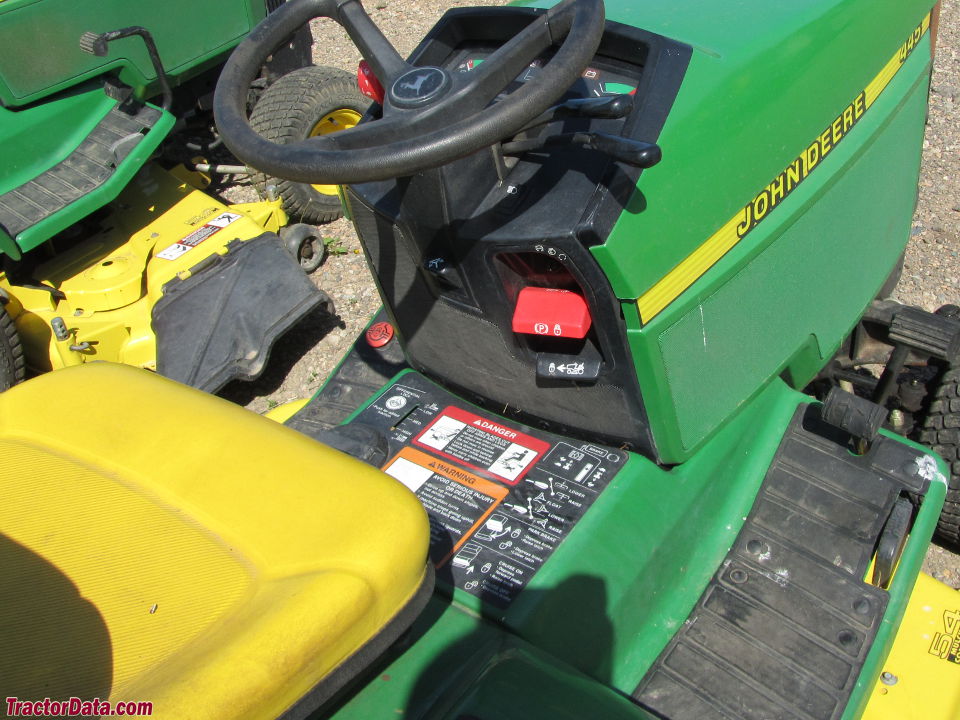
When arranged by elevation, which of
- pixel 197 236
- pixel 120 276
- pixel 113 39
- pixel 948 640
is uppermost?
pixel 113 39

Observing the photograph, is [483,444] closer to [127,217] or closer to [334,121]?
[127,217]

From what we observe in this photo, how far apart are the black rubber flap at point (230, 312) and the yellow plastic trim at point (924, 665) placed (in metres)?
2.00

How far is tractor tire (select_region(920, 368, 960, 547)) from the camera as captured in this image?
2.07 metres

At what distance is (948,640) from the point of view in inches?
71.0

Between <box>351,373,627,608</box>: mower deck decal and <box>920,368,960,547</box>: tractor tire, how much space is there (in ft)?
2.96

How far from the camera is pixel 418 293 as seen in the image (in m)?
1.85

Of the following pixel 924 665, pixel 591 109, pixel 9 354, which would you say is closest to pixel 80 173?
pixel 9 354

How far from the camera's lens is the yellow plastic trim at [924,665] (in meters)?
1.70

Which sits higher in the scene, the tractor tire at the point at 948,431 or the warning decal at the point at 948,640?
the tractor tire at the point at 948,431

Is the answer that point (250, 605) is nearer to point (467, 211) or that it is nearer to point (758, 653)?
point (467, 211)

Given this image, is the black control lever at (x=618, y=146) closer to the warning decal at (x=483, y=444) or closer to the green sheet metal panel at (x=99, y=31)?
the warning decal at (x=483, y=444)

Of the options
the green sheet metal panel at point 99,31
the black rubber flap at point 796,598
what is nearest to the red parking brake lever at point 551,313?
the black rubber flap at point 796,598

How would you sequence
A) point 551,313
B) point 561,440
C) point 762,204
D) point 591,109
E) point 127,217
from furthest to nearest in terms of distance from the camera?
point 127,217 → point 561,440 → point 762,204 → point 551,313 → point 591,109

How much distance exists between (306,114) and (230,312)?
3.46 ft
